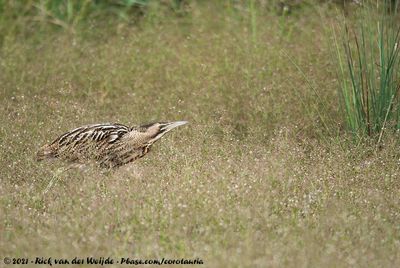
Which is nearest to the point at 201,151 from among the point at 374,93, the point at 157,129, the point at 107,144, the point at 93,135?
the point at 157,129

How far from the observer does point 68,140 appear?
6.41 metres

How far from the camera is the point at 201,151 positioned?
6.57 m

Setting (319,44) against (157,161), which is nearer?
(157,161)

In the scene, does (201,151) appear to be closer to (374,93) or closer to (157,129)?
(157,129)

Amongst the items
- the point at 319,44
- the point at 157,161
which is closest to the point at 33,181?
the point at 157,161

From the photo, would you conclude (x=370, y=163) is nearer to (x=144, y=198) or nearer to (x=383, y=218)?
(x=383, y=218)

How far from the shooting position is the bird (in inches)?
250

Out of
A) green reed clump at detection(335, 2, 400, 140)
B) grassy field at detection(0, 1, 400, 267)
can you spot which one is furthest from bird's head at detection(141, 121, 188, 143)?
green reed clump at detection(335, 2, 400, 140)

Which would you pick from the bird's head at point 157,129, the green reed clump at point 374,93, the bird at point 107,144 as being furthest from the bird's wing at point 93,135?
the green reed clump at point 374,93

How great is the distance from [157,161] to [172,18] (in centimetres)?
406

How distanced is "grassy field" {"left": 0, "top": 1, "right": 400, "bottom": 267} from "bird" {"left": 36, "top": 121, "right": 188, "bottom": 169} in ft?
0.47

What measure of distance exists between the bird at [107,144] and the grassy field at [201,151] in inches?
5.7

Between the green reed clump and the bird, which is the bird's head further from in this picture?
the green reed clump

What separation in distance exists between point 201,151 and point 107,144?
2.56 feet
